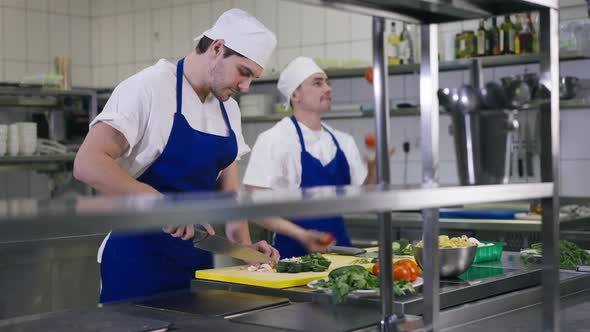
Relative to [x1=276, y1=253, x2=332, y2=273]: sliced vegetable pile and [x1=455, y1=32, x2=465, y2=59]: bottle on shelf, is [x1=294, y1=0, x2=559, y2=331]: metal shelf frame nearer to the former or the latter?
[x1=276, y1=253, x2=332, y2=273]: sliced vegetable pile

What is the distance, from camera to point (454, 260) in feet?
7.72

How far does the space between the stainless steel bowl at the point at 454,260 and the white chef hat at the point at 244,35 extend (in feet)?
2.87

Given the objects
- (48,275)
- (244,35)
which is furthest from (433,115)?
(48,275)

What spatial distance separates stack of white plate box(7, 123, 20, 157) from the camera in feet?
18.5

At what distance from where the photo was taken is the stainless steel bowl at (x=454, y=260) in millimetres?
2346

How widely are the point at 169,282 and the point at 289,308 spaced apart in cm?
76

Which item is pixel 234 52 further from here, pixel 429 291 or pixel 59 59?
pixel 59 59

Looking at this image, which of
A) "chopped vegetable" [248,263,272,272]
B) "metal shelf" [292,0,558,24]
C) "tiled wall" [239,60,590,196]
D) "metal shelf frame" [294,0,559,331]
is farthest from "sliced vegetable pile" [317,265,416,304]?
"tiled wall" [239,60,590,196]

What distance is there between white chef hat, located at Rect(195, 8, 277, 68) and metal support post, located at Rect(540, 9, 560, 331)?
1117mm

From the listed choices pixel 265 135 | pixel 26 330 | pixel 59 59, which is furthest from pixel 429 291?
pixel 59 59

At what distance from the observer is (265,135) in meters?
4.24

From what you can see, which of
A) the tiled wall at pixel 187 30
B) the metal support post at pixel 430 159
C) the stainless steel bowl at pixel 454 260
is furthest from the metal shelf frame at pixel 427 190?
the tiled wall at pixel 187 30

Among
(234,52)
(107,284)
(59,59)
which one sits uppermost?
(59,59)

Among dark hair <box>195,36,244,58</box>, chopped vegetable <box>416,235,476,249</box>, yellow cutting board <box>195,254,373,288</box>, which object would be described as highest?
dark hair <box>195,36,244,58</box>
